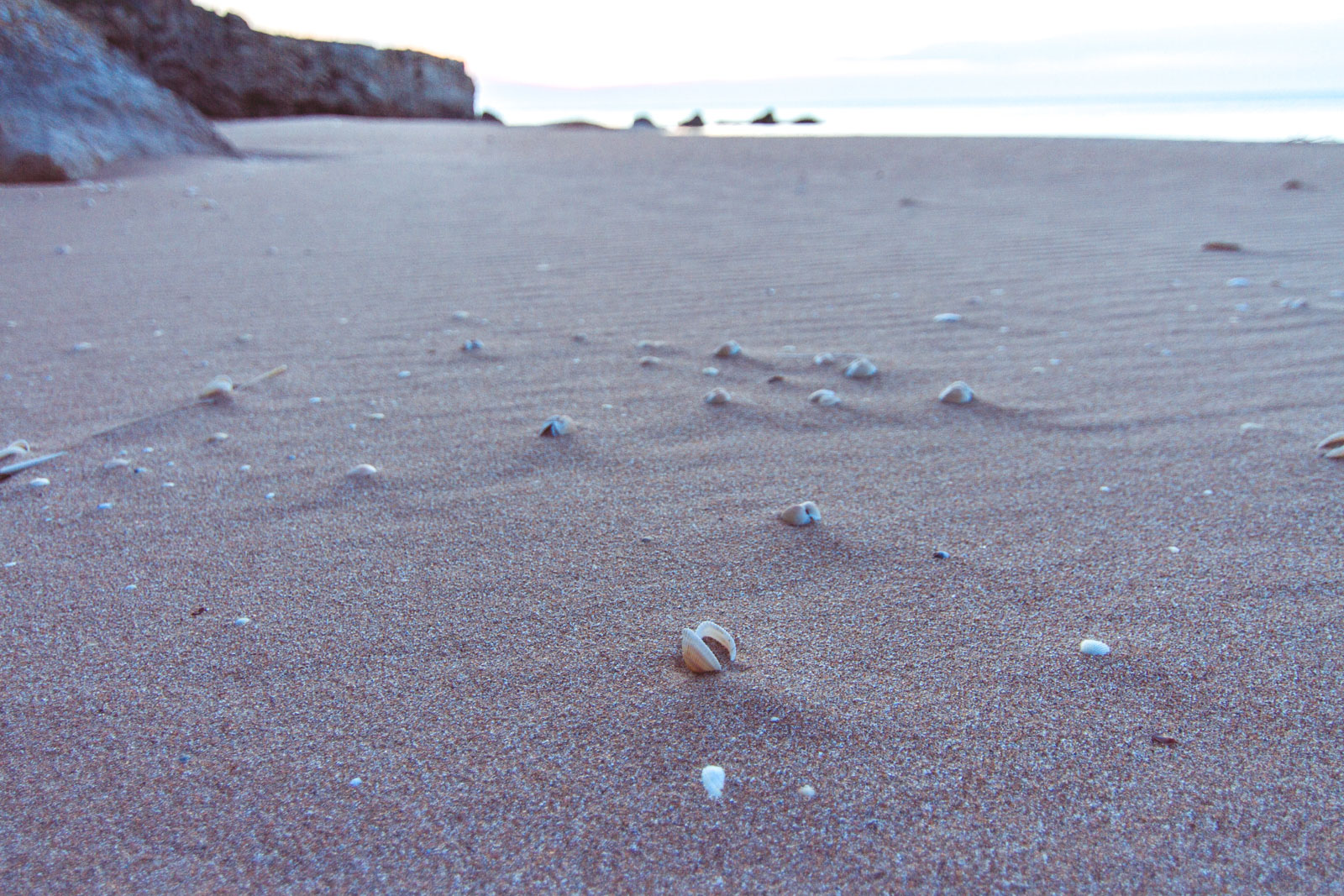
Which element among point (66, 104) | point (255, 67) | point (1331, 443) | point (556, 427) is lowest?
point (556, 427)

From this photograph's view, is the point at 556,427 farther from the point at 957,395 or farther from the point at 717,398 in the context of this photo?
the point at 957,395

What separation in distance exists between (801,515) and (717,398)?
2.17 feet

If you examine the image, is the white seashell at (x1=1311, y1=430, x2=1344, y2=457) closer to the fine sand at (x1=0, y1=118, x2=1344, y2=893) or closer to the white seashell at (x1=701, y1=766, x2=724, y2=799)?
the fine sand at (x1=0, y1=118, x2=1344, y2=893)

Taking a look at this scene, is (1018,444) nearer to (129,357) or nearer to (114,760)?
(114,760)

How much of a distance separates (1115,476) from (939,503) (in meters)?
0.42

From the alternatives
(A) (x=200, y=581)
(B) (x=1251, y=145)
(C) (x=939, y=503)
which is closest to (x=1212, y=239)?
(C) (x=939, y=503)

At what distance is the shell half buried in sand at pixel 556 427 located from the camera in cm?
198

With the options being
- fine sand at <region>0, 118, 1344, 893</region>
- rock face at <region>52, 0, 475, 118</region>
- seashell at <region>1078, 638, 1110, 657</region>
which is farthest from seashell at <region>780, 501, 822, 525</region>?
rock face at <region>52, 0, 475, 118</region>

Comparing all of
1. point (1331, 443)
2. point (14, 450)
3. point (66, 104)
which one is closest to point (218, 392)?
point (14, 450)

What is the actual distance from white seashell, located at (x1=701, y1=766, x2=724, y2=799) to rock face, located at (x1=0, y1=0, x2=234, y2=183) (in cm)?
637

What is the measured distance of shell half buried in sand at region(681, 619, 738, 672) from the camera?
1.17 m

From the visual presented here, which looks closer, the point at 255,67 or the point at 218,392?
the point at 218,392

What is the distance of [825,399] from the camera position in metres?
2.19

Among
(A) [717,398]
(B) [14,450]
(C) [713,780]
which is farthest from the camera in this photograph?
(A) [717,398]
